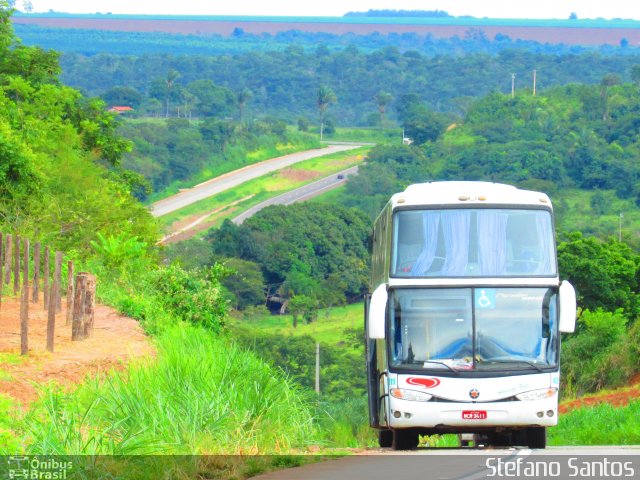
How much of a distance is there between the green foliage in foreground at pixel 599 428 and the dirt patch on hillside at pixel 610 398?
4.60 m

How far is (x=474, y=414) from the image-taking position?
40.1ft

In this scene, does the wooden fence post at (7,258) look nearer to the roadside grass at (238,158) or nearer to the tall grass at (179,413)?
the tall grass at (179,413)

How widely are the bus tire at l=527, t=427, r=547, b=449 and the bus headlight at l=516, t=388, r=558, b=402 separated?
598 mm

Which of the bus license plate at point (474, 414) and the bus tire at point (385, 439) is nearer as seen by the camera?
the bus license plate at point (474, 414)

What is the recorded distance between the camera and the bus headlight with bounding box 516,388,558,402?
40.4 feet

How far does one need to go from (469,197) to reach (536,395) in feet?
7.98

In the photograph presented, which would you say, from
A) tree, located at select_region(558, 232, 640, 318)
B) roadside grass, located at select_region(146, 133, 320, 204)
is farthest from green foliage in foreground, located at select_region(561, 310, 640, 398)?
roadside grass, located at select_region(146, 133, 320, 204)

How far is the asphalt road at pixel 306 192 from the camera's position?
365ft

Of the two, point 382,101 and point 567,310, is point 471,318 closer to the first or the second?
point 567,310

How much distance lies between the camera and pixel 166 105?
153 m

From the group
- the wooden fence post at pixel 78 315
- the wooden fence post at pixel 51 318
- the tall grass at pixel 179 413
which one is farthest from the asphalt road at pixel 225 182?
the tall grass at pixel 179 413

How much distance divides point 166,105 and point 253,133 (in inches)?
989

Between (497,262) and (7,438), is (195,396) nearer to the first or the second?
A: (7,438)

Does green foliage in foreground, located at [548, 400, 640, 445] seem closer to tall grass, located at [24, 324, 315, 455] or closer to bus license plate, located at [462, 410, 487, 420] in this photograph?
bus license plate, located at [462, 410, 487, 420]
